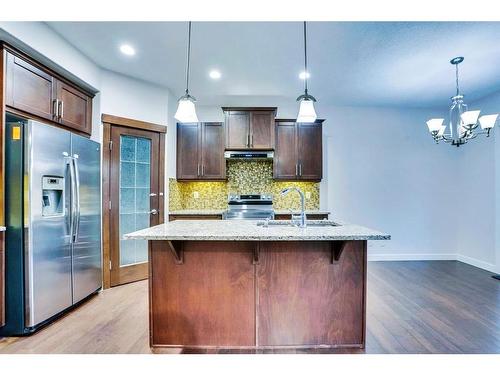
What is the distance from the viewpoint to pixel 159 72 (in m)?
3.26

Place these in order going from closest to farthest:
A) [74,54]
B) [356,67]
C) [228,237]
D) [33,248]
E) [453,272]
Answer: [228,237]
[33,248]
[74,54]
[356,67]
[453,272]

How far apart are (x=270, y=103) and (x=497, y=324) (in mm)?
3887

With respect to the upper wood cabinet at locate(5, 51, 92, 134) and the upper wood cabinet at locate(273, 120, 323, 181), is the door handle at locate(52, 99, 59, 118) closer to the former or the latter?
the upper wood cabinet at locate(5, 51, 92, 134)

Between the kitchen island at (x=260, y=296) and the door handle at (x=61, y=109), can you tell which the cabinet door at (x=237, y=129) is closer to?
the door handle at (x=61, y=109)

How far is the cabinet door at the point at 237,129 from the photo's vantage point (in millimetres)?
4012

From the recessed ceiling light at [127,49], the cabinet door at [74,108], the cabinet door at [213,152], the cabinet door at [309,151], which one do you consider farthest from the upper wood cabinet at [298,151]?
the cabinet door at [74,108]

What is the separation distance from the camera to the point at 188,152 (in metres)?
4.16

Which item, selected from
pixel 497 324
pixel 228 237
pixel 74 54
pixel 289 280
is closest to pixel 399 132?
pixel 497 324

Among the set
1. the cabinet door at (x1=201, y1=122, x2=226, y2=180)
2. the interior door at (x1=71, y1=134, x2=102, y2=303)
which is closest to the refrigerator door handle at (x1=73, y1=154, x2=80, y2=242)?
the interior door at (x1=71, y1=134, x2=102, y2=303)

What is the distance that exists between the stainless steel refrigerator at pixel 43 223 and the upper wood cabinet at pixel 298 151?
2.68 metres

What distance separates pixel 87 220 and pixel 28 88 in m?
1.36

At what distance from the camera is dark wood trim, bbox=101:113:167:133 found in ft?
10.5

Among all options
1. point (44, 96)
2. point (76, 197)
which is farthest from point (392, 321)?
point (44, 96)
